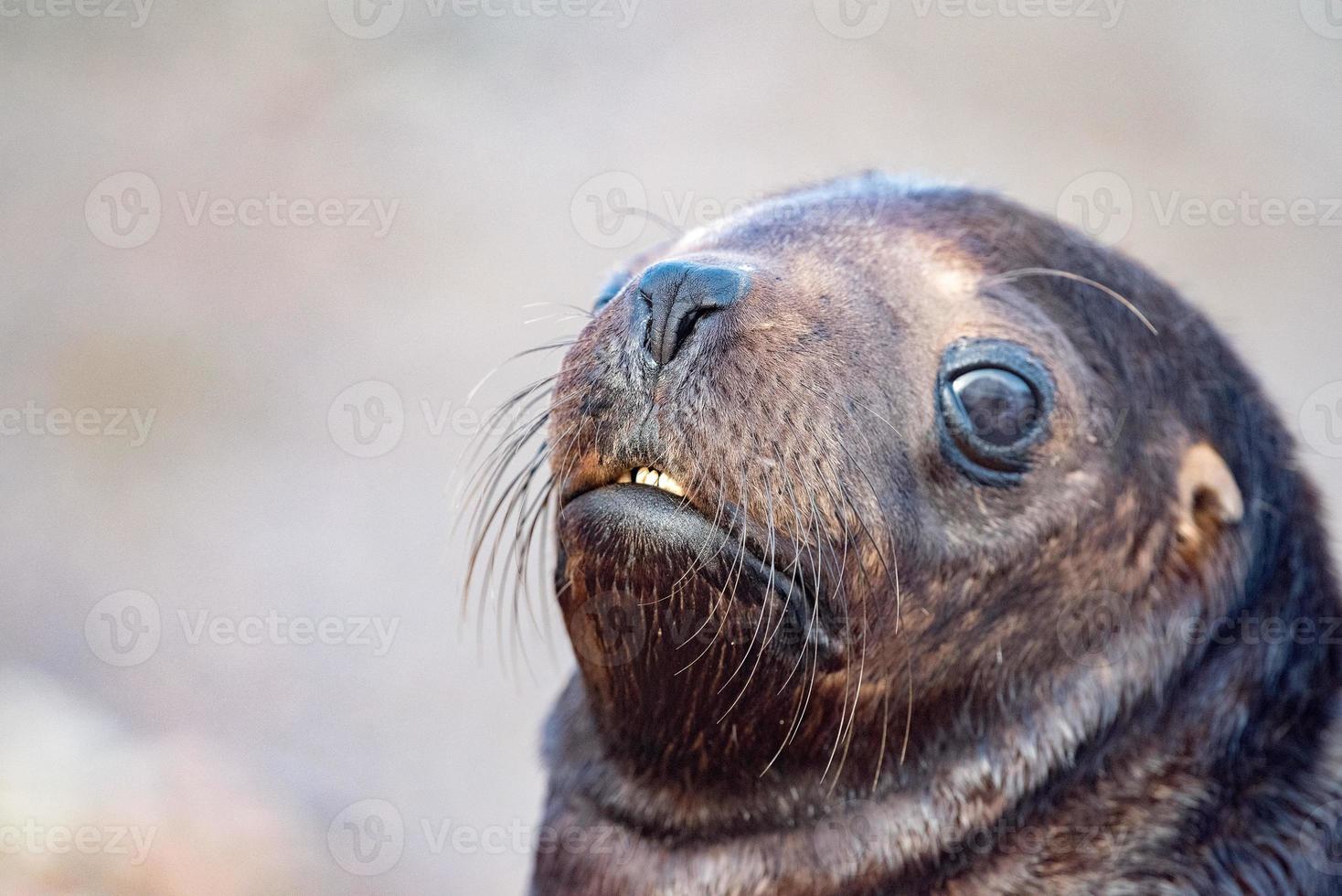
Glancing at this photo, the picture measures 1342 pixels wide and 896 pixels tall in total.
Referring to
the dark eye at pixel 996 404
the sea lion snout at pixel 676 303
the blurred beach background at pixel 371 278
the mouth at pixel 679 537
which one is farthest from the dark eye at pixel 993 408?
the blurred beach background at pixel 371 278

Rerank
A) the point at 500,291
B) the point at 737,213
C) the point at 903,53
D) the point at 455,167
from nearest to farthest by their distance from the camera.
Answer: the point at 737,213
the point at 500,291
the point at 455,167
the point at 903,53

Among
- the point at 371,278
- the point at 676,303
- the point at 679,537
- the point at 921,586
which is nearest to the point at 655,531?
the point at 679,537

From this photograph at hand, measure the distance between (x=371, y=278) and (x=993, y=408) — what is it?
429 inches

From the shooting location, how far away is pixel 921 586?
12.0 ft

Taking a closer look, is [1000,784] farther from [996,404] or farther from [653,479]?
[653,479]

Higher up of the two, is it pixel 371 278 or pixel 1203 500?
pixel 1203 500

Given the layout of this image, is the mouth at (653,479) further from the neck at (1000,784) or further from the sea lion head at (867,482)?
the neck at (1000,784)

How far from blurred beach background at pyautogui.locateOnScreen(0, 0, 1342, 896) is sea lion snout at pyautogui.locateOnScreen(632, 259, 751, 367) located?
368 centimetres

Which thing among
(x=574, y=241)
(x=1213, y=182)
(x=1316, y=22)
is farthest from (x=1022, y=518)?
(x=1316, y=22)

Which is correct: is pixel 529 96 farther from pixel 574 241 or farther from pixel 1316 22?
pixel 1316 22

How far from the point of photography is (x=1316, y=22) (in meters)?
17.4

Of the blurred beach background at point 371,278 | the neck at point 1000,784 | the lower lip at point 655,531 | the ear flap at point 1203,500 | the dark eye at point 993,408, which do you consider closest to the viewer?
the lower lip at point 655,531

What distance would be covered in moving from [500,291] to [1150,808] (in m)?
10.7

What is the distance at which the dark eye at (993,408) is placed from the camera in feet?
12.0
